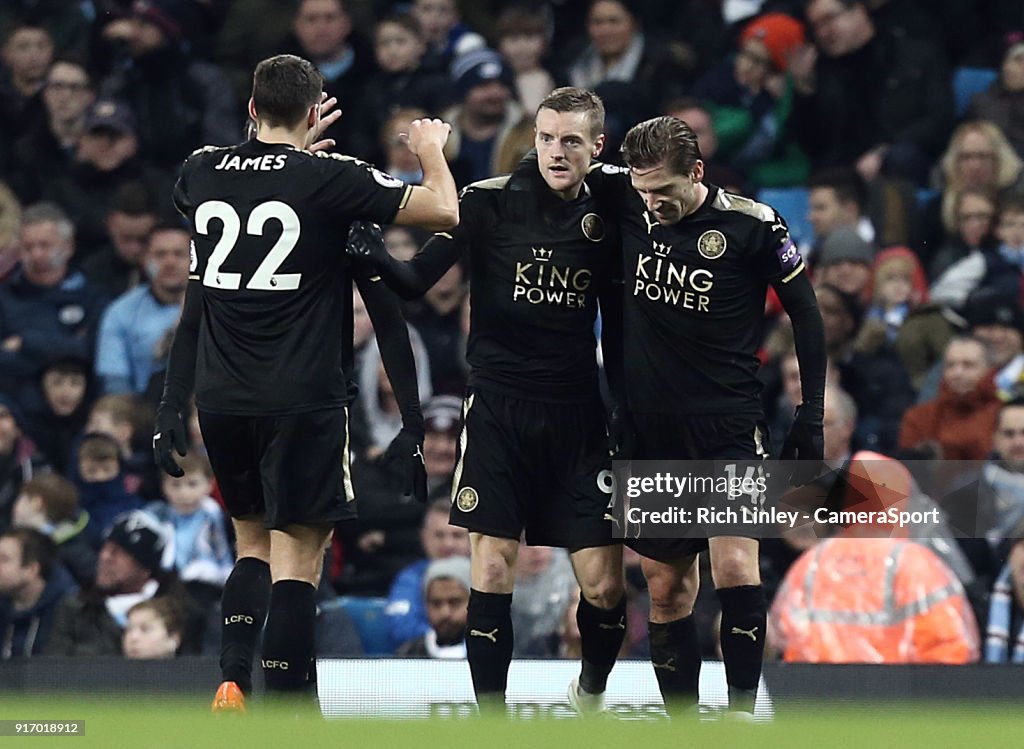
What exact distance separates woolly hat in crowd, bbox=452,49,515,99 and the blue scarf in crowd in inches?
170

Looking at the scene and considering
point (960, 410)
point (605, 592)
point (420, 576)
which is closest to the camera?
point (605, 592)

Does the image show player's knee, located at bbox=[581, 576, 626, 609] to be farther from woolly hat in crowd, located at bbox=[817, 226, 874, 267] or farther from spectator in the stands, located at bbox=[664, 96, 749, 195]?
spectator in the stands, located at bbox=[664, 96, 749, 195]

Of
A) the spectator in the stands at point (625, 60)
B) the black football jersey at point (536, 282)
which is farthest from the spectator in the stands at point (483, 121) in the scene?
the black football jersey at point (536, 282)

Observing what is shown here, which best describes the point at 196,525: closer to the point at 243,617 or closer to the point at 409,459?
the point at 243,617

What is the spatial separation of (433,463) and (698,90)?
10.2 ft

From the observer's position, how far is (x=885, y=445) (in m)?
10.1

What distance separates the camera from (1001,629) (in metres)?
8.97

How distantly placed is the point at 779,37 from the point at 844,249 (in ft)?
5.55

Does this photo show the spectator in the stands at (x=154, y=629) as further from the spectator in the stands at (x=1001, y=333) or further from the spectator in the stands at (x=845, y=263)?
the spectator in the stands at (x=1001, y=333)

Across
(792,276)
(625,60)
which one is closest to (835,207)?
(625,60)

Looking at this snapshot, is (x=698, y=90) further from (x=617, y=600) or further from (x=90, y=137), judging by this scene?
(x=617, y=600)

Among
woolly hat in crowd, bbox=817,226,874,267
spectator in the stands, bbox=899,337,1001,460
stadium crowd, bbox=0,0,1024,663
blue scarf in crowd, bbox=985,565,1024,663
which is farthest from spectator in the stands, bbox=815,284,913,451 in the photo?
blue scarf in crowd, bbox=985,565,1024,663

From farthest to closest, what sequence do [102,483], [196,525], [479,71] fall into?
[479,71]
[102,483]
[196,525]

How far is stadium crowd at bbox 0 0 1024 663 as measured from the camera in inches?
367
